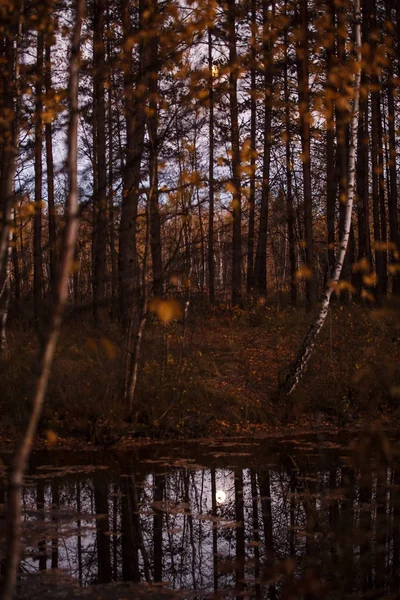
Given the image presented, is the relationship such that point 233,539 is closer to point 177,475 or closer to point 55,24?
point 177,475

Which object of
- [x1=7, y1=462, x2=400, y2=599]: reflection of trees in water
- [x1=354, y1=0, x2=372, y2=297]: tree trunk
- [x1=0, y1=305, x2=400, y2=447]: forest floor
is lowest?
[x1=7, y1=462, x2=400, y2=599]: reflection of trees in water

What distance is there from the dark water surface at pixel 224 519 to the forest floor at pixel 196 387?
0.92 m

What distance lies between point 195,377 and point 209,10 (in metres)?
6.78

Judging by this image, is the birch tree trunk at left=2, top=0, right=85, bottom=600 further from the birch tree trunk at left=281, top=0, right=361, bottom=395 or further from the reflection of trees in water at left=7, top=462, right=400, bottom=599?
the birch tree trunk at left=281, top=0, right=361, bottom=395

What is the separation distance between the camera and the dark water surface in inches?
178

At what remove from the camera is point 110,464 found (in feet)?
26.5

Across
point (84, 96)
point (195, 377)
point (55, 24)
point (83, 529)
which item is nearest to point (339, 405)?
point (195, 377)

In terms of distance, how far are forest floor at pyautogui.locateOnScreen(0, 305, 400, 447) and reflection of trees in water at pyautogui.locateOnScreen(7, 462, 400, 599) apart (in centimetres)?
205

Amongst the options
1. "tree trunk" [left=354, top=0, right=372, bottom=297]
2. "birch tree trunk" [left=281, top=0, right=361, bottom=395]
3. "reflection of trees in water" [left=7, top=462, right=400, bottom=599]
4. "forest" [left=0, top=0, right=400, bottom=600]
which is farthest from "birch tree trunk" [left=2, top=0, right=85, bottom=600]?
"tree trunk" [left=354, top=0, right=372, bottom=297]

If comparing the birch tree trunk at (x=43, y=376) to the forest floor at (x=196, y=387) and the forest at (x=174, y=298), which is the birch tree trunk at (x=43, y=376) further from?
the forest floor at (x=196, y=387)

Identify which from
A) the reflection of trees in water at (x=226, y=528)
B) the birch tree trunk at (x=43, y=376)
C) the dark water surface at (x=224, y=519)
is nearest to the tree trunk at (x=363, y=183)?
the dark water surface at (x=224, y=519)

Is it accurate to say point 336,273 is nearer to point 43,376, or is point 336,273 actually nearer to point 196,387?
point 196,387

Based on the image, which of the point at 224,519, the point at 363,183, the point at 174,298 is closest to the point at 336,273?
the point at 174,298

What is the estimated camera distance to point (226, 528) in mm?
5633
